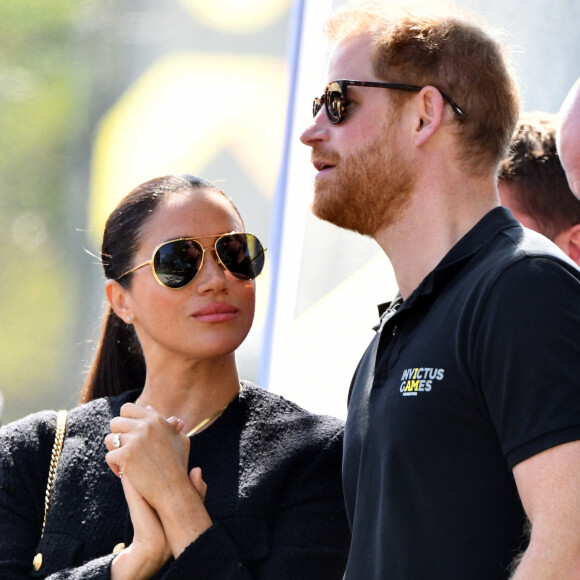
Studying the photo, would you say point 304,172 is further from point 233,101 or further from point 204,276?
point 204,276

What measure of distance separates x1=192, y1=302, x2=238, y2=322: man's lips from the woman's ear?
0.88 ft

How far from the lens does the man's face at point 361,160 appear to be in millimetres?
2080

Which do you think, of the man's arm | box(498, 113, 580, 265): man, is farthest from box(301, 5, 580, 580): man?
box(498, 113, 580, 265): man

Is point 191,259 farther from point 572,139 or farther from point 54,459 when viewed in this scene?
point 572,139

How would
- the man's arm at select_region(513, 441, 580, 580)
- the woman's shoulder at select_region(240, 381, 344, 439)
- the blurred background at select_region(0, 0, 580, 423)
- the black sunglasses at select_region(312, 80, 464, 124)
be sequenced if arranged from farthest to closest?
1. the blurred background at select_region(0, 0, 580, 423)
2. the woman's shoulder at select_region(240, 381, 344, 439)
3. the black sunglasses at select_region(312, 80, 464, 124)
4. the man's arm at select_region(513, 441, 580, 580)

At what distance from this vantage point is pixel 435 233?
2006mm

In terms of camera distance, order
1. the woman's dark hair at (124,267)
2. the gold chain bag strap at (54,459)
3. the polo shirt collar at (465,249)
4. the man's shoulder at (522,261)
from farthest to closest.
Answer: the woman's dark hair at (124,267) → the gold chain bag strap at (54,459) → the polo shirt collar at (465,249) → the man's shoulder at (522,261)

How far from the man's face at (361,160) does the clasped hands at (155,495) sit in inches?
26.3

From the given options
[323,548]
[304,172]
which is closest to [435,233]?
[323,548]

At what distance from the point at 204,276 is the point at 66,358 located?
2.62 metres

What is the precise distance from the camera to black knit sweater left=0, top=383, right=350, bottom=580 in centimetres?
230

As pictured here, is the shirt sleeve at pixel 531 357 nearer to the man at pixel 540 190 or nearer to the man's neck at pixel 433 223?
the man's neck at pixel 433 223

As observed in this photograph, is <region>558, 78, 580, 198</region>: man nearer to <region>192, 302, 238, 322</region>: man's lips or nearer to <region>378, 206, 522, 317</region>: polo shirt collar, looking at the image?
<region>378, 206, 522, 317</region>: polo shirt collar

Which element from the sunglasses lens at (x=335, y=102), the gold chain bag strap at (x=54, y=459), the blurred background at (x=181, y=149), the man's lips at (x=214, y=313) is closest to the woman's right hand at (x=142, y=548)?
the gold chain bag strap at (x=54, y=459)
